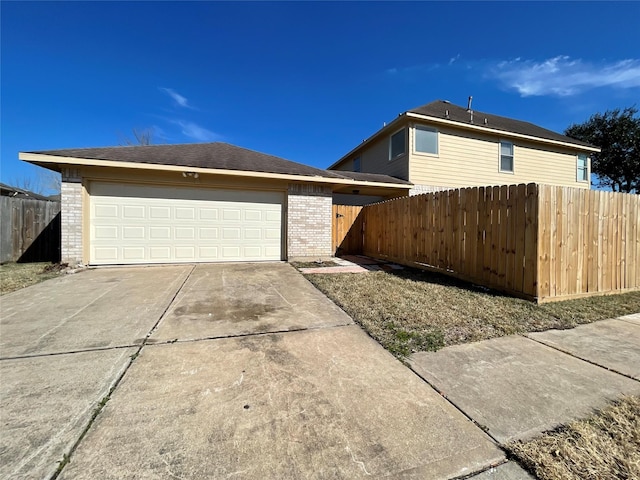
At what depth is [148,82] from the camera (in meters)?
12.7

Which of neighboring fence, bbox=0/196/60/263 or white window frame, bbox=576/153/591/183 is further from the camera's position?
white window frame, bbox=576/153/591/183

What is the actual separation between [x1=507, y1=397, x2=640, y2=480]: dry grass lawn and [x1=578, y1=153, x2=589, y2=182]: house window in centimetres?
1694

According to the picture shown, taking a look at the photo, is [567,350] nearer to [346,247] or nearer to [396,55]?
[346,247]

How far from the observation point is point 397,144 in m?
11.8

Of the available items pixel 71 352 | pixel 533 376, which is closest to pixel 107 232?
pixel 71 352

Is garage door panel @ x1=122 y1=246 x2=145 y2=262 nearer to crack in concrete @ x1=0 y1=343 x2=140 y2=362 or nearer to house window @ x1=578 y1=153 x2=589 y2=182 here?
crack in concrete @ x1=0 y1=343 x2=140 y2=362

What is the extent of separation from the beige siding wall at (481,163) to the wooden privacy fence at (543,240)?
5.42 m

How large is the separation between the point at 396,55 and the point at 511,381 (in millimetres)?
11785

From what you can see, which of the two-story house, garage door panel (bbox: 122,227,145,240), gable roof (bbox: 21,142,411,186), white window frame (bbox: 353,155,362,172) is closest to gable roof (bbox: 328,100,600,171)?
the two-story house

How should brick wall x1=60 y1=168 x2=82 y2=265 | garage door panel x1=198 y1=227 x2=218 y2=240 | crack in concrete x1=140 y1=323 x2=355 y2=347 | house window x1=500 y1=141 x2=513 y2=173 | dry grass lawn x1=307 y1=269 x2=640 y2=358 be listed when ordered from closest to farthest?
crack in concrete x1=140 y1=323 x2=355 y2=347
dry grass lawn x1=307 y1=269 x2=640 y2=358
brick wall x1=60 y1=168 x2=82 y2=265
garage door panel x1=198 y1=227 x2=218 y2=240
house window x1=500 y1=141 x2=513 y2=173

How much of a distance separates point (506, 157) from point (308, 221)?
9.96 metres

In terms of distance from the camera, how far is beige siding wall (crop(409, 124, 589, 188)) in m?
11.3

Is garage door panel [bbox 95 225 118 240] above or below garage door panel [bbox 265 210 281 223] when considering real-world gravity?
below

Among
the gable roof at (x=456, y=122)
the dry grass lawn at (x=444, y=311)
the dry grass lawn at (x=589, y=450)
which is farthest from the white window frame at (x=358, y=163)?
the dry grass lawn at (x=589, y=450)
